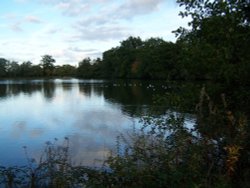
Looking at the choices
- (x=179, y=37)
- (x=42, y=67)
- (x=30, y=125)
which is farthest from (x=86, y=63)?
(x=179, y=37)

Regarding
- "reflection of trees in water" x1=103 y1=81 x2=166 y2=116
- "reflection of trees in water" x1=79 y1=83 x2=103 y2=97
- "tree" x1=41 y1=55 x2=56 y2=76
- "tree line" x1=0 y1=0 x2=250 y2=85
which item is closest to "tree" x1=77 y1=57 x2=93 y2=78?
"tree" x1=41 y1=55 x2=56 y2=76

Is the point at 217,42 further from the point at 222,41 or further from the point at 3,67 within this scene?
the point at 3,67

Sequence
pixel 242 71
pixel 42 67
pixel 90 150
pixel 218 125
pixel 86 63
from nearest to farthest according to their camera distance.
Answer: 1. pixel 218 125
2. pixel 242 71
3. pixel 90 150
4. pixel 86 63
5. pixel 42 67

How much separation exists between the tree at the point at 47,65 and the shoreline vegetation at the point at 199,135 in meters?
167

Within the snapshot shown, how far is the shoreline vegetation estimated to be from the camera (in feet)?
19.3

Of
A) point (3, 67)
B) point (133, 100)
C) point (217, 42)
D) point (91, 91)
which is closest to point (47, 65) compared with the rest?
point (3, 67)

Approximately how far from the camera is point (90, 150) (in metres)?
16.3

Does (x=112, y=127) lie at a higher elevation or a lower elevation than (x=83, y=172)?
lower

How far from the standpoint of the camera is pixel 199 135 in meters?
7.36

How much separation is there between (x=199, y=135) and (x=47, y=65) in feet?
559

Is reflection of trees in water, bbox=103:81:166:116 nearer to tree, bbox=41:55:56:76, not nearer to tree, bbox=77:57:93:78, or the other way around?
tree, bbox=77:57:93:78

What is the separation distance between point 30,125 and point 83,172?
61.7 feet

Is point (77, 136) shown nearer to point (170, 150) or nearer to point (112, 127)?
point (112, 127)

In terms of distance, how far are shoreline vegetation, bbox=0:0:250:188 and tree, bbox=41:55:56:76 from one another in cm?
16682
